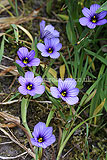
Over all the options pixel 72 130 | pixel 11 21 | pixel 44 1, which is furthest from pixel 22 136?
pixel 44 1

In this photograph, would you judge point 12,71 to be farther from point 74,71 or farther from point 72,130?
point 72,130

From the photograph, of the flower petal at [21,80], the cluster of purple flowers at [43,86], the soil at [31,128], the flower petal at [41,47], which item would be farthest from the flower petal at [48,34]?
the flower petal at [21,80]

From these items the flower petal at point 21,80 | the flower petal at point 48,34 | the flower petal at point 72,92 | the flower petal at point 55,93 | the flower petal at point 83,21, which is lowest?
the flower petal at point 72,92

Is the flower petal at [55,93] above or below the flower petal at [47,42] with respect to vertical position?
below

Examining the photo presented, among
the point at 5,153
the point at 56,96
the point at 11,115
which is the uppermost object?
the point at 56,96

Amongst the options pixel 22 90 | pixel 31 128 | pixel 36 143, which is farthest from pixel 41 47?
pixel 36 143

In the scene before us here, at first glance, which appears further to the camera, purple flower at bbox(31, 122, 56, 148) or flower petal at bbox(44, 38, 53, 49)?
flower petal at bbox(44, 38, 53, 49)

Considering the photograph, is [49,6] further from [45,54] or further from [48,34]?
[45,54]

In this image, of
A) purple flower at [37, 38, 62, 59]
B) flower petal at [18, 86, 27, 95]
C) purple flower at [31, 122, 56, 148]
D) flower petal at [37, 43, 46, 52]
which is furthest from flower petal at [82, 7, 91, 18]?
purple flower at [31, 122, 56, 148]

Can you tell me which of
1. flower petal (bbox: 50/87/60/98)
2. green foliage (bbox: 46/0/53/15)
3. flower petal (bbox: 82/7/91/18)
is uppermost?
green foliage (bbox: 46/0/53/15)

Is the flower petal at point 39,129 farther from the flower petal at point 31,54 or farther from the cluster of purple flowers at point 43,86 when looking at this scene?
the flower petal at point 31,54

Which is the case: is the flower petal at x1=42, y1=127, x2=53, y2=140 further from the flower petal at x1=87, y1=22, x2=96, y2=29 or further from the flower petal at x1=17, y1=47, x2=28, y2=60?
the flower petal at x1=87, y1=22, x2=96, y2=29
